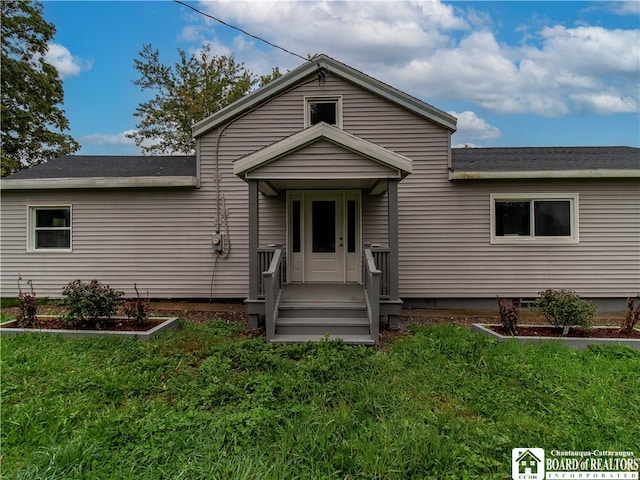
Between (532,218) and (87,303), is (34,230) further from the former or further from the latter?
(532,218)

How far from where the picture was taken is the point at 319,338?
508 cm

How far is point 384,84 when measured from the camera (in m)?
7.62

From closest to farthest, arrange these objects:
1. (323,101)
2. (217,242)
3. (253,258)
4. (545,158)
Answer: (253,258) → (217,242) → (323,101) → (545,158)

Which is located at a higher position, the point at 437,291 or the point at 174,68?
the point at 174,68

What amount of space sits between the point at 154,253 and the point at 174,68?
1790cm

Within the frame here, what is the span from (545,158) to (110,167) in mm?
11154

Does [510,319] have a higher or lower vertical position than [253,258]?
lower

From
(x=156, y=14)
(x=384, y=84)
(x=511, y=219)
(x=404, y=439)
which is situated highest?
(x=156, y=14)

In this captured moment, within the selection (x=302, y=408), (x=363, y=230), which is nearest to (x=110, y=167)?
(x=363, y=230)

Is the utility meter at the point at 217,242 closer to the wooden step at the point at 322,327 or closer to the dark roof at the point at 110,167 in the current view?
the dark roof at the point at 110,167

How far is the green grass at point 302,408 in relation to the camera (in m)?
2.37

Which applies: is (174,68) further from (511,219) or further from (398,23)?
(511,219)

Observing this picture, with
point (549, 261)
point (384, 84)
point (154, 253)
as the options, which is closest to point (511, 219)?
point (549, 261)
